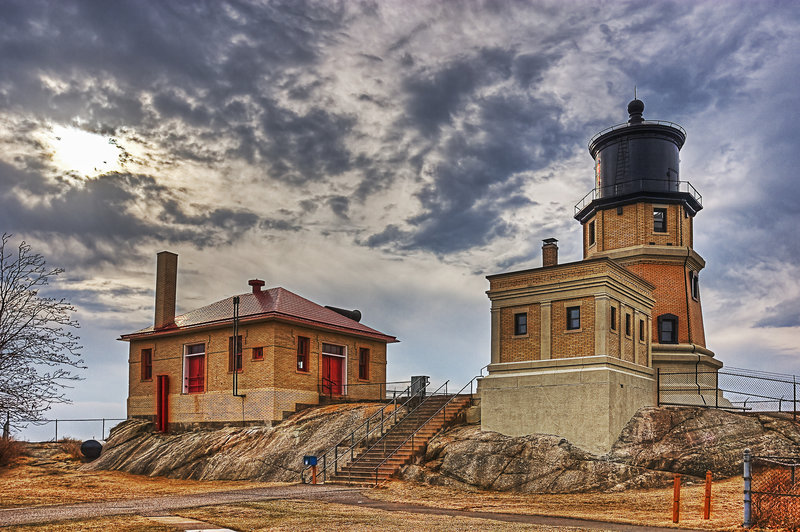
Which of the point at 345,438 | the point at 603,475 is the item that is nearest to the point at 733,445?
the point at 603,475

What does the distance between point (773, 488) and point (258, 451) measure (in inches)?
768

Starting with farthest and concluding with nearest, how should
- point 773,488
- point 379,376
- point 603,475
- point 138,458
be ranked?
point 379,376 < point 138,458 < point 603,475 < point 773,488

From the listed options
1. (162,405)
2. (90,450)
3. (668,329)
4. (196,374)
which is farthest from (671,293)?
(90,450)

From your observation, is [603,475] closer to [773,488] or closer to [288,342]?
[773,488]

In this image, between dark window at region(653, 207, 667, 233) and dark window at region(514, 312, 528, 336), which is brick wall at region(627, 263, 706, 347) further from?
dark window at region(514, 312, 528, 336)

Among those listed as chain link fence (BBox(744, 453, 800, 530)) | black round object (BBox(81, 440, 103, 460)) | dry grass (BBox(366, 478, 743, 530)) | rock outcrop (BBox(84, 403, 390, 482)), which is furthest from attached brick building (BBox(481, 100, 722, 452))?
black round object (BBox(81, 440, 103, 460))

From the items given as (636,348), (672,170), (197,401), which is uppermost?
(672,170)

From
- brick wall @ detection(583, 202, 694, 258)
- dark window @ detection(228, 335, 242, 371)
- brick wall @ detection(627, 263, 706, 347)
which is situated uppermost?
brick wall @ detection(583, 202, 694, 258)

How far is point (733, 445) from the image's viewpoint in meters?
25.6

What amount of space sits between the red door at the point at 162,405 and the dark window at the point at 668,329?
950 inches

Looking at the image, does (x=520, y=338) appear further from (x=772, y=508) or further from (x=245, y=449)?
(x=772, y=508)

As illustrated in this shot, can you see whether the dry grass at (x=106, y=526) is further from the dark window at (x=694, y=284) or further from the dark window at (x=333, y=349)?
the dark window at (x=694, y=284)

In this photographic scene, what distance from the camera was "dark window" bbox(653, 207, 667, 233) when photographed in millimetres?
34188

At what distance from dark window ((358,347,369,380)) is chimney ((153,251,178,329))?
33.8 feet
